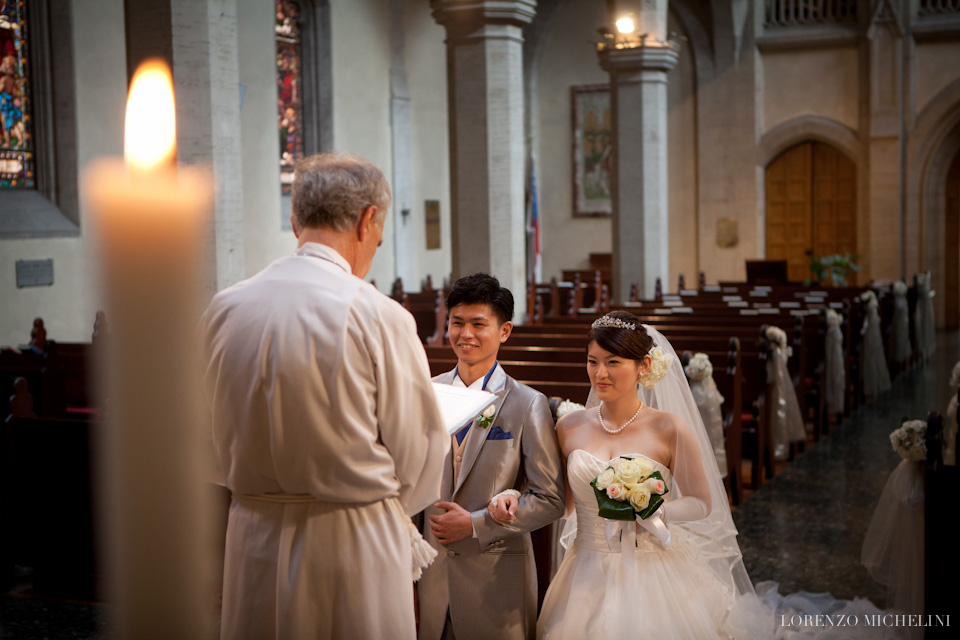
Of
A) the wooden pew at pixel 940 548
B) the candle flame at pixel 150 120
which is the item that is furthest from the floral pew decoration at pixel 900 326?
the candle flame at pixel 150 120

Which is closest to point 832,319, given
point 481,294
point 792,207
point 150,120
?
point 481,294

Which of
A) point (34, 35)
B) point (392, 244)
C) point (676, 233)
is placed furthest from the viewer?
point (676, 233)

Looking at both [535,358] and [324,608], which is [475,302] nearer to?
[324,608]

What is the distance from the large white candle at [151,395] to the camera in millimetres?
734

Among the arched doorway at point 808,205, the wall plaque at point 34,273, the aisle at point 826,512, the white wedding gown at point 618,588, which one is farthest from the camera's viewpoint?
the arched doorway at point 808,205

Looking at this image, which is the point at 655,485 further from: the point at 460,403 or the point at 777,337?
the point at 777,337

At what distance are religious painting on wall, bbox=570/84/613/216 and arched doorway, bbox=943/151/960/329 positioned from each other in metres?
5.96

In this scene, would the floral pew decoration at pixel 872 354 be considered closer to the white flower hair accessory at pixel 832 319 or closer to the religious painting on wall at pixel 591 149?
the white flower hair accessory at pixel 832 319

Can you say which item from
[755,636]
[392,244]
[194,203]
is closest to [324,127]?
[392,244]

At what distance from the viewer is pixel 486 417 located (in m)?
2.48

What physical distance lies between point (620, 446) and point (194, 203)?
7.05 ft

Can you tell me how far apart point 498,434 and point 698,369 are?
141 inches

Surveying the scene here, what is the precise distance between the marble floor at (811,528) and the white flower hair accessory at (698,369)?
0.88 meters

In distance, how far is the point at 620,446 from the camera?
9.09 feet
